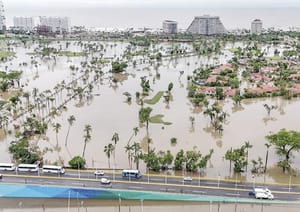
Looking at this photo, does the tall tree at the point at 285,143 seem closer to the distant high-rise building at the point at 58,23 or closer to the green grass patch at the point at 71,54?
the green grass patch at the point at 71,54

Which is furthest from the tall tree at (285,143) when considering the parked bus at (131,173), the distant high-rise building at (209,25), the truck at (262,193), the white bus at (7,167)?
the distant high-rise building at (209,25)

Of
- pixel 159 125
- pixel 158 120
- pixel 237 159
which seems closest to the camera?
pixel 237 159

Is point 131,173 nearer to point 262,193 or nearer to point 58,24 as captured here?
point 262,193

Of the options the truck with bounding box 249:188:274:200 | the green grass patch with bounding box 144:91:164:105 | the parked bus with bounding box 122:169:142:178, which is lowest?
the truck with bounding box 249:188:274:200

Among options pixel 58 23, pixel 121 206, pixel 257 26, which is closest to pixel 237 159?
pixel 121 206

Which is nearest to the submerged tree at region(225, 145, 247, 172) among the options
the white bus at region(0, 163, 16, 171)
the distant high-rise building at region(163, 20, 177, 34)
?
the white bus at region(0, 163, 16, 171)

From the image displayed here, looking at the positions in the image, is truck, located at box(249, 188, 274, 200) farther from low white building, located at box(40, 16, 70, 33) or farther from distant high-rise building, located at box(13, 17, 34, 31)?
distant high-rise building, located at box(13, 17, 34, 31)

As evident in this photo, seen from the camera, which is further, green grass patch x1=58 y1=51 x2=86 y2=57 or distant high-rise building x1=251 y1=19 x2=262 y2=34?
distant high-rise building x1=251 y1=19 x2=262 y2=34
